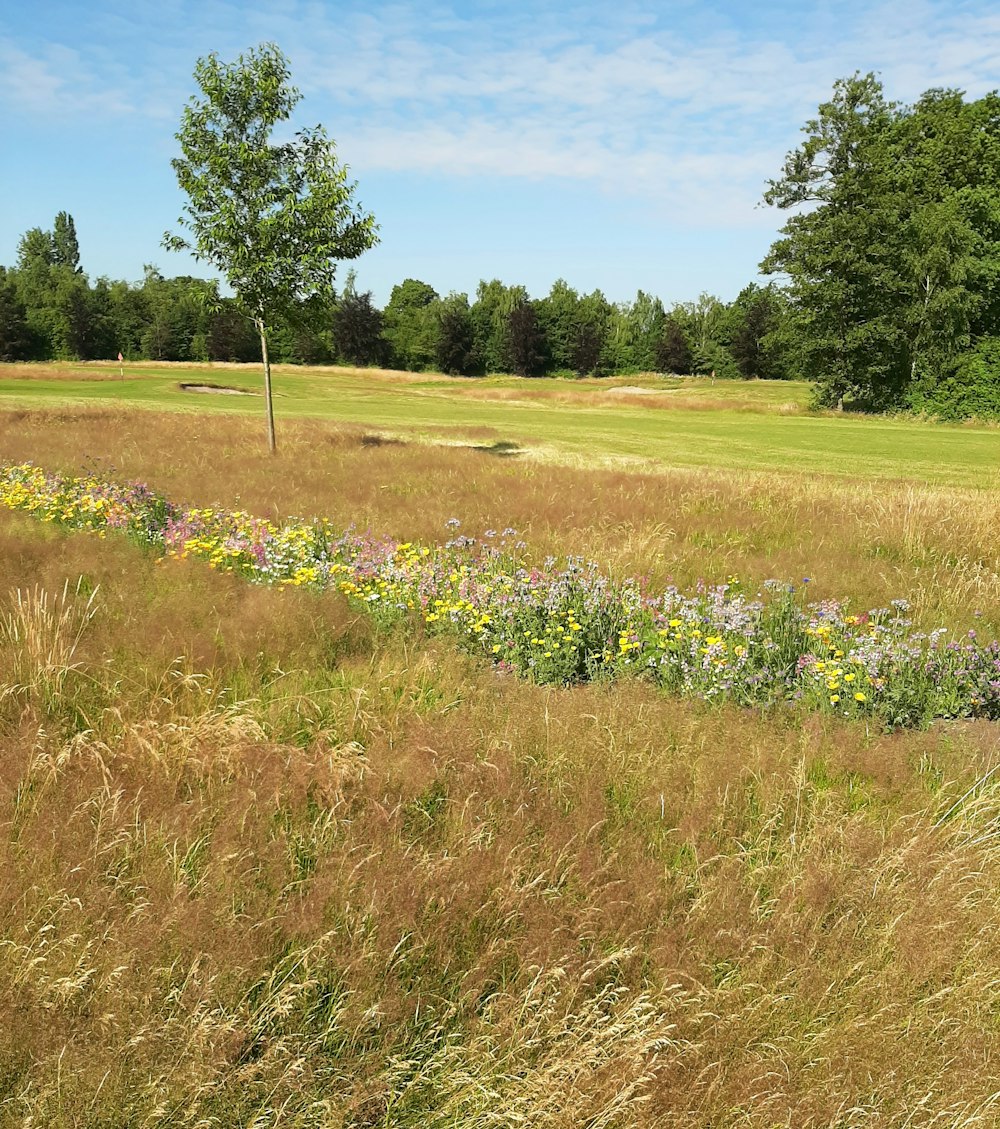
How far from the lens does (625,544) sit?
349 inches

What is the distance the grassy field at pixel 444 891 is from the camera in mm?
2285

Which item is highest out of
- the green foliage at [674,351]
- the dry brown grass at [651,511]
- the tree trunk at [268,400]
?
the green foliage at [674,351]

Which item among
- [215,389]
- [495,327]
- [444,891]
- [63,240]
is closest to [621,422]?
[215,389]

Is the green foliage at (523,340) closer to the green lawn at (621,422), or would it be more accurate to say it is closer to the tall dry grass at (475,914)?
the green lawn at (621,422)

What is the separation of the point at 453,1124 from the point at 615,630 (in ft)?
13.5

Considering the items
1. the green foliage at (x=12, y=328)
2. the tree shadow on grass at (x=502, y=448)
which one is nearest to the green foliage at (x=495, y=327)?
the green foliage at (x=12, y=328)

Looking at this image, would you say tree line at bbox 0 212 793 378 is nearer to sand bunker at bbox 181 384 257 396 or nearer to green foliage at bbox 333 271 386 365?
green foliage at bbox 333 271 386 365

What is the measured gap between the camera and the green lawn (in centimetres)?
2055

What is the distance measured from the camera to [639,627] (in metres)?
5.99

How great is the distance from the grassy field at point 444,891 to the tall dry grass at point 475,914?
0.05 feet

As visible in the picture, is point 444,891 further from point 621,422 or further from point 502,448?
point 621,422

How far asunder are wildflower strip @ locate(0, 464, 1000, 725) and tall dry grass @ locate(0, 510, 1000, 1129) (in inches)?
25.9

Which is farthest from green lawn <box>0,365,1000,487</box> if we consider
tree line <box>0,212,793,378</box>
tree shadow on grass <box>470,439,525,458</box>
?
tree line <box>0,212,793,378</box>

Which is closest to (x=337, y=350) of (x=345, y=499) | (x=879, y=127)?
(x=879, y=127)
